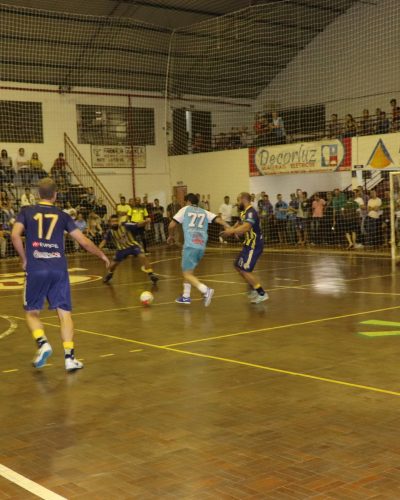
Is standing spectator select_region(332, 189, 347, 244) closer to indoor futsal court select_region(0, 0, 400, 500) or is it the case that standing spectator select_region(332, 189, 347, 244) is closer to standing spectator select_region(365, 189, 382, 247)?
indoor futsal court select_region(0, 0, 400, 500)

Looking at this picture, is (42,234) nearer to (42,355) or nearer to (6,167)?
(42,355)

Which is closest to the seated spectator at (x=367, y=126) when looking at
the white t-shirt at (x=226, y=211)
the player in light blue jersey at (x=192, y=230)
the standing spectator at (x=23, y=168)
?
the white t-shirt at (x=226, y=211)

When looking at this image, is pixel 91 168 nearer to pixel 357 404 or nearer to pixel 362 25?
pixel 362 25

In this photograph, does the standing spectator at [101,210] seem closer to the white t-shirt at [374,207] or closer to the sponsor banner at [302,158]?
the sponsor banner at [302,158]

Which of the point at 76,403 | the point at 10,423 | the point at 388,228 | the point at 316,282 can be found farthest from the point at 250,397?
the point at 388,228

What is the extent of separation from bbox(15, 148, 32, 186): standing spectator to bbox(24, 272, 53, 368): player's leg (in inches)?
887

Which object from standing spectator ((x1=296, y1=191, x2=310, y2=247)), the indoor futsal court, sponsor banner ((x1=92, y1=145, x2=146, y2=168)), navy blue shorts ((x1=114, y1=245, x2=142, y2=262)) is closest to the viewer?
the indoor futsal court

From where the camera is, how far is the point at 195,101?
34.9 m

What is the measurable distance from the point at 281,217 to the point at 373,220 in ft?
14.4

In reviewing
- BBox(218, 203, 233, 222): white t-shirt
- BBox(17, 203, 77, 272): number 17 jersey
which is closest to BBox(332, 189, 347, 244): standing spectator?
BBox(218, 203, 233, 222): white t-shirt

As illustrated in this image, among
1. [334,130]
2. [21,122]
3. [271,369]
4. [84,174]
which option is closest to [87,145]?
[84,174]

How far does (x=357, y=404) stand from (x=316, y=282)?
978 centimetres

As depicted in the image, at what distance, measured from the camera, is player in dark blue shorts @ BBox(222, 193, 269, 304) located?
42.9 ft

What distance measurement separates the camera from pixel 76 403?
6.77 meters
